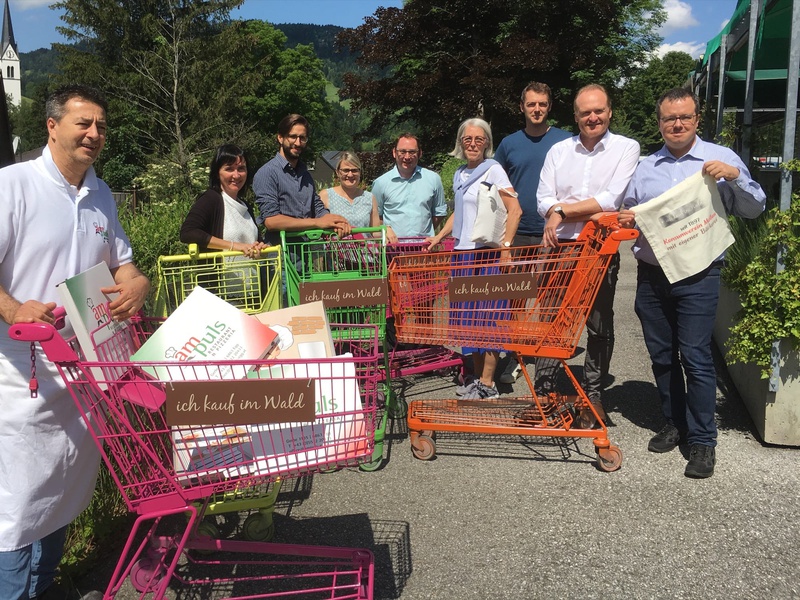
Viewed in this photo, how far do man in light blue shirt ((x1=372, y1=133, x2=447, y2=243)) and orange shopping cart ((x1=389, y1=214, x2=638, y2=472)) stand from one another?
1113mm

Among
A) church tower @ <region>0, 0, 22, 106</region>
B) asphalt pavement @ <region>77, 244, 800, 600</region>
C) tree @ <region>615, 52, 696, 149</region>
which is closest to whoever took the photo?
asphalt pavement @ <region>77, 244, 800, 600</region>

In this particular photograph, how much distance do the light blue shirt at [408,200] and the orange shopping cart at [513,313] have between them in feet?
3.62

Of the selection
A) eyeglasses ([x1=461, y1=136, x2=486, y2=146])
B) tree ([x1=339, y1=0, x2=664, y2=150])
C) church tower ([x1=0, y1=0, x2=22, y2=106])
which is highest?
church tower ([x1=0, y1=0, x2=22, y2=106])

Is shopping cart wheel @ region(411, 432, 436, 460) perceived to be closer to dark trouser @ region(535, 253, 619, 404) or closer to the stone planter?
dark trouser @ region(535, 253, 619, 404)

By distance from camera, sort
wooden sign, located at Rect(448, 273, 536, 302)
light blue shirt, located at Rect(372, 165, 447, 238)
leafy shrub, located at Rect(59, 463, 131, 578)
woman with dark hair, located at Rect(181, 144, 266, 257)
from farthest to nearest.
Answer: light blue shirt, located at Rect(372, 165, 447, 238) < woman with dark hair, located at Rect(181, 144, 266, 257) < wooden sign, located at Rect(448, 273, 536, 302) < leafy shrub, located at Rect(59, 463, 131, 578)

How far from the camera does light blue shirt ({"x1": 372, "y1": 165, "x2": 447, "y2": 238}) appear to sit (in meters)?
5.77

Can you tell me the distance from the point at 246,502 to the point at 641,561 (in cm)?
194

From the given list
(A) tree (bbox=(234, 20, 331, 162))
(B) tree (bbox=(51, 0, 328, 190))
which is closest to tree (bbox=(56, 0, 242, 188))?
(B) tree (bbox=(51, 0, 328, 190))

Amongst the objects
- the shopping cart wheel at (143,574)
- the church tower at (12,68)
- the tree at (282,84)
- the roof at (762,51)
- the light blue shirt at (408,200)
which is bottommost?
the shopping cart wheel at (143,574)

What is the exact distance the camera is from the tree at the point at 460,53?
21625 mm

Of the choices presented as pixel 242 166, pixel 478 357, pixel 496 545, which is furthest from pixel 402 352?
pixel 496 545

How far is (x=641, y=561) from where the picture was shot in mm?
3277

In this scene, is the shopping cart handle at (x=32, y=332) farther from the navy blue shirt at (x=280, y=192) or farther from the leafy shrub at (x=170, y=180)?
the leafy shrub at (x=170, y=180)

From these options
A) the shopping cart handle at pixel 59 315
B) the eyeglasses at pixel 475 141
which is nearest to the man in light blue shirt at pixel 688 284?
the eyeglasses at pixel 475 141
